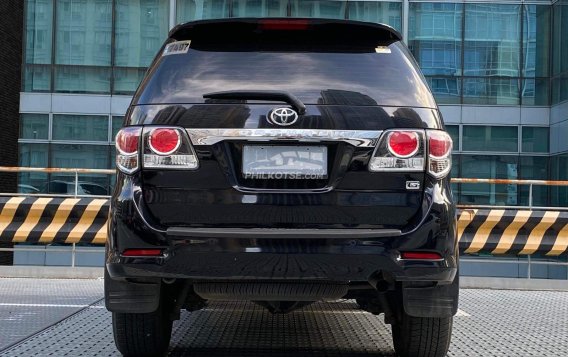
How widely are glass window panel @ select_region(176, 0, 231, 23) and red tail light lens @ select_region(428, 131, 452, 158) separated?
17.0 metres

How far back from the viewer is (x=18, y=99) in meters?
21.9

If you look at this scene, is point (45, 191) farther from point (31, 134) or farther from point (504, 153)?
point (504, 153)

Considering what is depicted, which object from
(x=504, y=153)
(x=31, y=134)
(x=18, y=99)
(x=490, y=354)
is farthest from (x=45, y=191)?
(x=490, y=354)

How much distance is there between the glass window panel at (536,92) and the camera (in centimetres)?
2001

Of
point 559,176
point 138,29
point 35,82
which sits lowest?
point 559,176

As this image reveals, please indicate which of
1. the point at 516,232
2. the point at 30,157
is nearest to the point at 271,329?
the point at 516,232

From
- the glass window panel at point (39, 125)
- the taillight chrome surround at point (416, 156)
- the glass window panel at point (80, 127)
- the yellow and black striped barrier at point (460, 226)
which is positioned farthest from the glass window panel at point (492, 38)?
the taillight chrome surround at point (416, 156)

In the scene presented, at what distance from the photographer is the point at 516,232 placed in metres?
9.30

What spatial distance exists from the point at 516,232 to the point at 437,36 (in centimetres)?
1181

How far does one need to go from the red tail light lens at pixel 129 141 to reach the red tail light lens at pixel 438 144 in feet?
4.93

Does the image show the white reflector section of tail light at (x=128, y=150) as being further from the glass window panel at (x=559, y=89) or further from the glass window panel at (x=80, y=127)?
the glass window panel at (x=559, y=89)

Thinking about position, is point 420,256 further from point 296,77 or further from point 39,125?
point 39,125

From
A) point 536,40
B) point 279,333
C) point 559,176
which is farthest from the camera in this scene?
point 536,40

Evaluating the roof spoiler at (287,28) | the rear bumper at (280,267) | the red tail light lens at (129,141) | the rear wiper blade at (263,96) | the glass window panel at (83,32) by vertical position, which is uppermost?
the glass window panel at (83,32)
